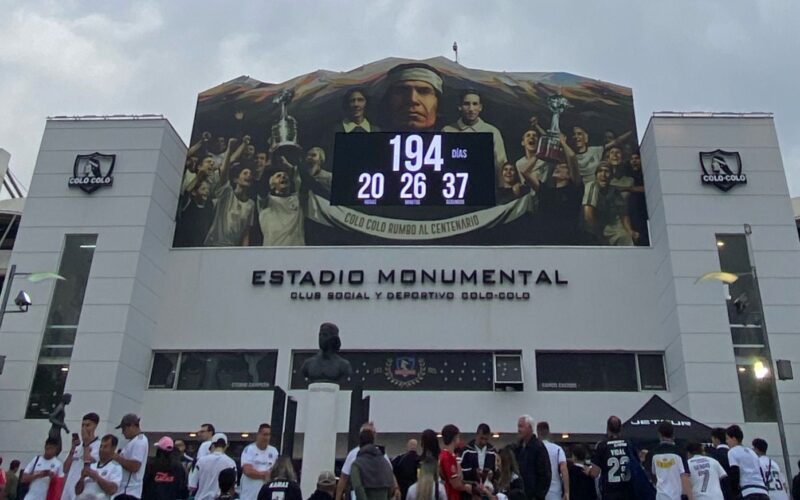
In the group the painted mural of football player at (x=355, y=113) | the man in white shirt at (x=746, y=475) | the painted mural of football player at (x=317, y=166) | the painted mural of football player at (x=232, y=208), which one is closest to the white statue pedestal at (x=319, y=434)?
the man in white shirt at (x=746, y=475)

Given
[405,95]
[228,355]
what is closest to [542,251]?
[405,95]

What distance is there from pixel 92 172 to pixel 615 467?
1797cm

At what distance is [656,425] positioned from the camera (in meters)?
12.3

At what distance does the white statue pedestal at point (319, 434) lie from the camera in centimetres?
1024

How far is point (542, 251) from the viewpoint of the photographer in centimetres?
2005

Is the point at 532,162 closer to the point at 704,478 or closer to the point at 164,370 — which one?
the point at 164,370

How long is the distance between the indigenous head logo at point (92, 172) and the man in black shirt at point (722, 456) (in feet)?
58.4

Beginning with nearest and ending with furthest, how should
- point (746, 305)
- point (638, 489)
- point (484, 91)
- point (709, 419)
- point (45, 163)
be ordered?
point (638, 489) < point (709, 419) < point (746, 305) < point (45, 163) < point (484, 91)

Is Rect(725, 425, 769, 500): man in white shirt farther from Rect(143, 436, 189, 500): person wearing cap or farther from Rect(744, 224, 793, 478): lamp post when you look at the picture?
Rect(143, 436, 189, 500): person wearing cap

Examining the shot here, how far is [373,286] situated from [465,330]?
3.00 m

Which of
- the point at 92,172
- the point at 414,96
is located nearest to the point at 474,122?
the point at 414,96

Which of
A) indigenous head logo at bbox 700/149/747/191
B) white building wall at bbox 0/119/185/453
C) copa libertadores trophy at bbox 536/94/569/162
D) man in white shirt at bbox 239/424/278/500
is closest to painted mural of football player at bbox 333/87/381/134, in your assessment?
copa libertadores trophy at bbox 536/94/569/162

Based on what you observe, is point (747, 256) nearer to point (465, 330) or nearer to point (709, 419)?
point (709, 419)

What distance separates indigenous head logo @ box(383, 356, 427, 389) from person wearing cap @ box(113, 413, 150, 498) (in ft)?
38.3
